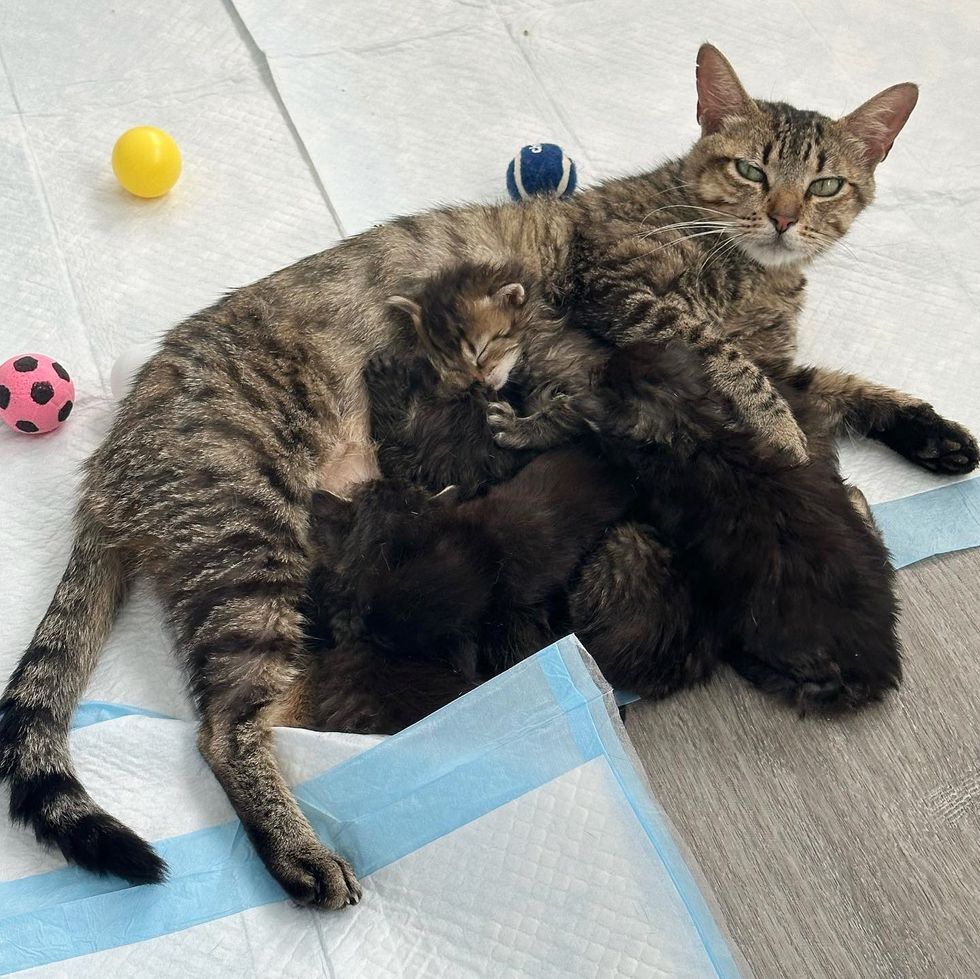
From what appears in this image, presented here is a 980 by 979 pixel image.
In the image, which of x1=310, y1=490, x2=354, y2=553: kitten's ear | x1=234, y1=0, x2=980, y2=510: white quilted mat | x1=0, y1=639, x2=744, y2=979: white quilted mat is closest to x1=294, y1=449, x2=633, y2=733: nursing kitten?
x1=310, y1=490, x2=354, y2=553: kitten's ear

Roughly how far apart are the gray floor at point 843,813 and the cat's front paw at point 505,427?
0.50 metres

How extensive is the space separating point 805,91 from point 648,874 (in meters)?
2.08

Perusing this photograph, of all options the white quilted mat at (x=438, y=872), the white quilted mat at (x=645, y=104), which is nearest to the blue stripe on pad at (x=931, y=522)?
the white quilted mat at (x=645, y=104)

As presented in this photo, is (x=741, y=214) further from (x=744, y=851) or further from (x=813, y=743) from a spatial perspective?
(x=744, y=851)

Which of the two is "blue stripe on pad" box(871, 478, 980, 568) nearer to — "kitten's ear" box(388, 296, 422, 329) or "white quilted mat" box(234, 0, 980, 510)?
"white quilted mat" box(234, 0, 980, 510)

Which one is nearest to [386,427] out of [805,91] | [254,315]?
[254,315]

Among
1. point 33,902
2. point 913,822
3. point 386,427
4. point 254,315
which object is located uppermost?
point 254,315

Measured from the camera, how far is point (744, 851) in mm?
1431

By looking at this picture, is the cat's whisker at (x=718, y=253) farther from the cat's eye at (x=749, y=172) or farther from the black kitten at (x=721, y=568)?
the black kitten at (x=721, y=568)

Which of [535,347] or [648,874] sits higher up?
[535,347]

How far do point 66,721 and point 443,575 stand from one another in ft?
1.97

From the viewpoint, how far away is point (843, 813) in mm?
1470

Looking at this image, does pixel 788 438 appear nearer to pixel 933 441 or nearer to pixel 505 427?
pixel 933 441

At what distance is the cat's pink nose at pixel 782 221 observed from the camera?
1805 mm
